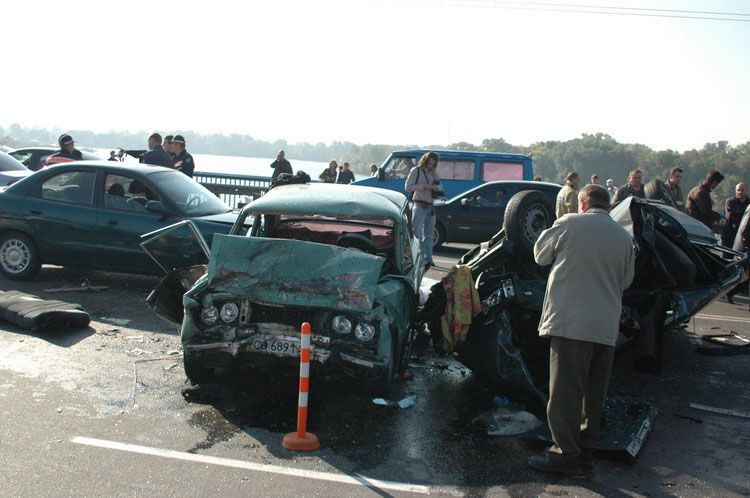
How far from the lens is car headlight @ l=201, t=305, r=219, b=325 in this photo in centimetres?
616

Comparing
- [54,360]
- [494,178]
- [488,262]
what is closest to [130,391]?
[54,360]

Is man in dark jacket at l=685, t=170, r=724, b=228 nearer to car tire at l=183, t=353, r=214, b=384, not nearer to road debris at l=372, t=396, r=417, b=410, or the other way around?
road debris at l=372, t=396, r=417, b=410

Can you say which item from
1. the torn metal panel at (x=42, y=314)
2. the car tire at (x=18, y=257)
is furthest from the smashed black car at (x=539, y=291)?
the car tire at (x=18, y=257)

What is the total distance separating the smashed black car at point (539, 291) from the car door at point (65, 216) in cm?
509

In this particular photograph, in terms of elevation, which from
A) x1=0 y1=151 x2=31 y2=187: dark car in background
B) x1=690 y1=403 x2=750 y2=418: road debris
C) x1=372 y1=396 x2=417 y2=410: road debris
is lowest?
x1=372 y1=396 x2=417 y2=410: road debris

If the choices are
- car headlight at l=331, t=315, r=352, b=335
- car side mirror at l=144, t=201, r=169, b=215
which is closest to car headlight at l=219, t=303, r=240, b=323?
car headlight at l=331, t=315, r=352, b=335

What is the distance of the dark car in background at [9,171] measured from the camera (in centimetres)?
1711

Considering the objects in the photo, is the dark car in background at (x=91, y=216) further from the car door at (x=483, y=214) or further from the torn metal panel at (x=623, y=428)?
the car door at (x=483, y=214)

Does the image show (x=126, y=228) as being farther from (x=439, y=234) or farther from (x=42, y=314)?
(x=439, y=234)

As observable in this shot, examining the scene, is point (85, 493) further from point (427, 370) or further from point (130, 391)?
Answer: point (427, 370)

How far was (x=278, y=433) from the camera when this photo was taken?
18.4 feet

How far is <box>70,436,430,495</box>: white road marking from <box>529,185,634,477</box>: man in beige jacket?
1.01 meters

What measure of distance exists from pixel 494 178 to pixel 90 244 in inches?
629

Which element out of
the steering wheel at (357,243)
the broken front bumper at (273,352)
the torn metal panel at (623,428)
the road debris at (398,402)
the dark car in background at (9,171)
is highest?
the steering wheel at (357,243)
